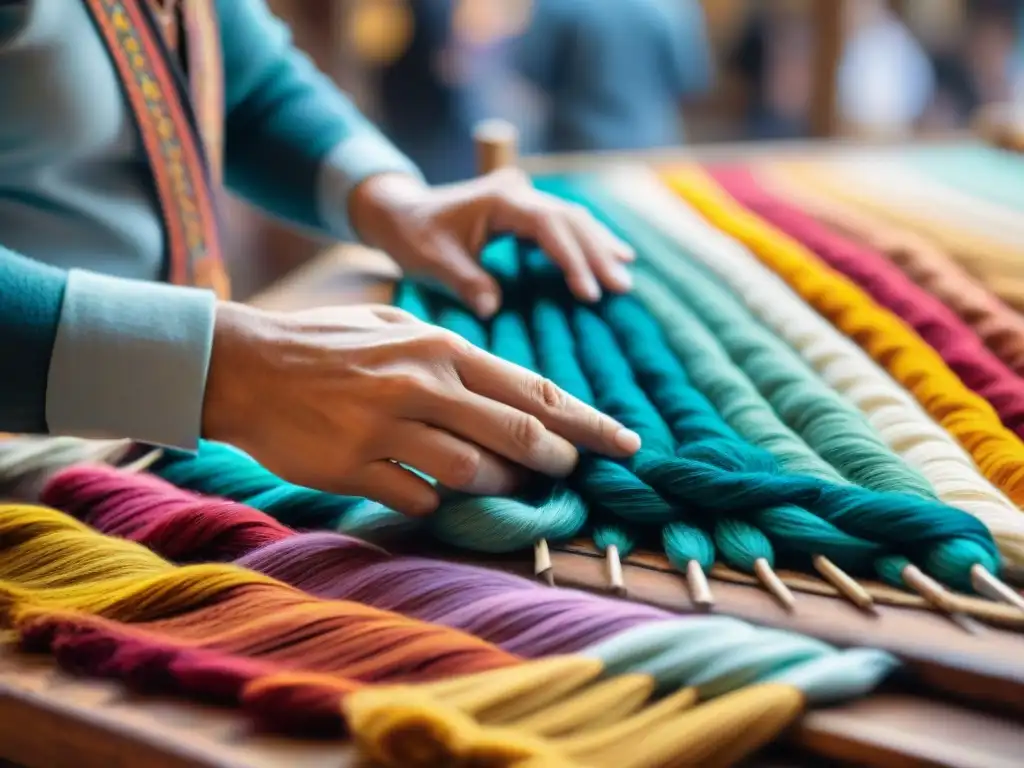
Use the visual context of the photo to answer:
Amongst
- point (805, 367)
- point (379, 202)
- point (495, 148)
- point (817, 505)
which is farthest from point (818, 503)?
point (495, 148)

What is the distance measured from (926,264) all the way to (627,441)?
0.47 metres

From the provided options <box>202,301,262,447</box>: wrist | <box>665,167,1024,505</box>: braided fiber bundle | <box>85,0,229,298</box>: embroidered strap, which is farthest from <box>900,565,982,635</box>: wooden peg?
<box>85,0,229,298</box>: embroidered strap

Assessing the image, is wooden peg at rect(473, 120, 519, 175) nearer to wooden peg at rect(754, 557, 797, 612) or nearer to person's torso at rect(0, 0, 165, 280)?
person's torso at rect(0, 0, 165, 280)

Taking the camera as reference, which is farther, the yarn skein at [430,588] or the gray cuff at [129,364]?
the gray cuff at [129,364]

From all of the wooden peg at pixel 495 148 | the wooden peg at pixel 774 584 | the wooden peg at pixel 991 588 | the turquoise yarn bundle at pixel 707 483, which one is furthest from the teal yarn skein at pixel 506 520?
the wooden peg at pixel 495 148

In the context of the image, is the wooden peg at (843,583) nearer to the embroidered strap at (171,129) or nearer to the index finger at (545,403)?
the index finger at (545,403)

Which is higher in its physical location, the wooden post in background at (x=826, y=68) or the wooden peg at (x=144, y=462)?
the wooden post in background at (x=826, y=68)

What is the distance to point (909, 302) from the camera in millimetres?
859

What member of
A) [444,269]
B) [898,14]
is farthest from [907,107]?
[444,269]

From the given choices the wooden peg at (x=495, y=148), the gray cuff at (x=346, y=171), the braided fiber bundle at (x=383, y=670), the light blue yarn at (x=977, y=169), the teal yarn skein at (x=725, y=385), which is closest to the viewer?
the braided fiber bundle at (x=383, y=670)

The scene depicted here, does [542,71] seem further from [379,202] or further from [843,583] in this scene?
[843,583]

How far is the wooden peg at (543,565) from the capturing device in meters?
0.55

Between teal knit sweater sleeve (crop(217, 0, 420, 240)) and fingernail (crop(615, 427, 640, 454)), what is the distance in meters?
0.47

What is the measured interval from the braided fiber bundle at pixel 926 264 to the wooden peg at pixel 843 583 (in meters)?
0.30
